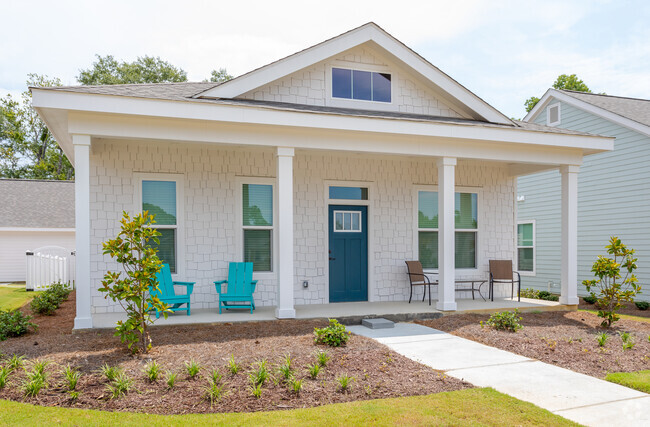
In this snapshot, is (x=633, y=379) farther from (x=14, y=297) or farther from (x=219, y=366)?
(x=14, y=297)

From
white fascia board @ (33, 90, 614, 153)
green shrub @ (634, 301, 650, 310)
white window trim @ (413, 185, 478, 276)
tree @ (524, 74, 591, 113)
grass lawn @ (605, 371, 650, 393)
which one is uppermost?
tree @ (524, 74, 591, 113)

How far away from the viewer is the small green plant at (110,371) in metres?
4.47

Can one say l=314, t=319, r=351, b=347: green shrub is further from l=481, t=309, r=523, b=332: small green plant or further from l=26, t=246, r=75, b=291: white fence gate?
l=26, t=246, r=75, b=291: white fence gate

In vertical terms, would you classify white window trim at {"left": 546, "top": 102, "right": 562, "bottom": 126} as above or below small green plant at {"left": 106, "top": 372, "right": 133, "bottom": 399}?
above

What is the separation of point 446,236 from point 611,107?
835 cm

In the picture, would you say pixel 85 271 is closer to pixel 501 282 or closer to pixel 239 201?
pixel 239 201

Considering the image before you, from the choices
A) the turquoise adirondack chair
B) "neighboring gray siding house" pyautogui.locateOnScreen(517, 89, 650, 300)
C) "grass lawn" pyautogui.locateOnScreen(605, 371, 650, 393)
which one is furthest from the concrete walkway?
"neighboring gray siding house" pyautogui.locateOnScreen(517, 89, 650, 300)

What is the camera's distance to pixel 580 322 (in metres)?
8.02

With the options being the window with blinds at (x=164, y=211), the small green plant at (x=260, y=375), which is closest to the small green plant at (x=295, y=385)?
the small green plant at (x=260, y=375)

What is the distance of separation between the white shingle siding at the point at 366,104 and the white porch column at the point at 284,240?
66.8 inches

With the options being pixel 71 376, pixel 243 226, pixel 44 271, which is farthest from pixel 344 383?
pixel 44 271

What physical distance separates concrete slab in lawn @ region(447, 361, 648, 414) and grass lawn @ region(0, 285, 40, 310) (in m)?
9.39

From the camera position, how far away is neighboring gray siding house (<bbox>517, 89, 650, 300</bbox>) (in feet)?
38.3

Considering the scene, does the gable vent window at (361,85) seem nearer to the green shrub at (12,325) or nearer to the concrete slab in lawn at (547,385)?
the concrete slab in lawn at (547,385)
